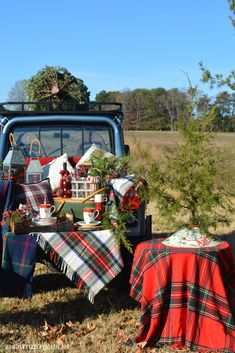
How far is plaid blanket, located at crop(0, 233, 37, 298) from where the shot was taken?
3963 millimetres

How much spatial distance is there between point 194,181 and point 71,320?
1.65m

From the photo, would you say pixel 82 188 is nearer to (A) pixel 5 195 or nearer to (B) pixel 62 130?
(A) pixel 5 195

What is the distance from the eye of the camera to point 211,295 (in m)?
3.65

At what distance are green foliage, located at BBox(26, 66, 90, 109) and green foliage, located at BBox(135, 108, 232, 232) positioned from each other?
3322 millimetres

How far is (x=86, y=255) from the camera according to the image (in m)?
4.02

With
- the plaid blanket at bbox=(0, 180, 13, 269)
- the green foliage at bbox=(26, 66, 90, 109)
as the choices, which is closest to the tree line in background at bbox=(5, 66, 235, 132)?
the green foliage at bbox=(26, 66, 90, 109)

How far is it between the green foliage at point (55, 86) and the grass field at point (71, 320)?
268 centimetres

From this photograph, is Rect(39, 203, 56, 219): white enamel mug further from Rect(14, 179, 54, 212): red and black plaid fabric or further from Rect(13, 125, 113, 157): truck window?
Rect(13, 125, 113, 157): truck window

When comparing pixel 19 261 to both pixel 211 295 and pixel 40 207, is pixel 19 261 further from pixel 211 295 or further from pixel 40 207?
pixel 211 295

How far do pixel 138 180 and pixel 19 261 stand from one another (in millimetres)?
1149

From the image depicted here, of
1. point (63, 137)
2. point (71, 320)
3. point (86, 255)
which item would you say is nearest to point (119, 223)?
point (86, 255)

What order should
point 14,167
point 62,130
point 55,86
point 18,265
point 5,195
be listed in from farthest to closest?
point 55,86 < point 62,130 < point 14,167 < point 5,195 < point 18,265

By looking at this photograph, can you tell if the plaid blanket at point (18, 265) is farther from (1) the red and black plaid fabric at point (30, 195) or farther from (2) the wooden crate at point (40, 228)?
(1) the red and black plaid fabric at point (30, 195)

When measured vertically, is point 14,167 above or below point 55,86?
below
